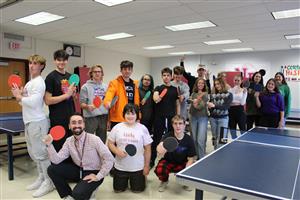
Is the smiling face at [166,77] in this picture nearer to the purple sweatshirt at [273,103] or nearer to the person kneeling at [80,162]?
the person kneeling at [80,162]

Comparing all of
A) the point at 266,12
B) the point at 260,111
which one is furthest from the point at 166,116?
the point at 266,12

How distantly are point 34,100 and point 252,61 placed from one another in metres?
9.33

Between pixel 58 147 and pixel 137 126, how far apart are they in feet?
2.93

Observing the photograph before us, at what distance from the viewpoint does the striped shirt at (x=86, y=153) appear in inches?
91.0

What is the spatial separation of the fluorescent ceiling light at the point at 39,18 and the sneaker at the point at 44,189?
3677 mm

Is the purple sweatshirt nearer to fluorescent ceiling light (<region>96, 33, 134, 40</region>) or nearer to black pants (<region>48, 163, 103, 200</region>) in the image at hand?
black pants (<region>48, 163, 103, 200</region>)

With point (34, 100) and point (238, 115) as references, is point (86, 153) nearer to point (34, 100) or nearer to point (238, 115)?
point (34, 100)

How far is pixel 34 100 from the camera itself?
8.21 feet

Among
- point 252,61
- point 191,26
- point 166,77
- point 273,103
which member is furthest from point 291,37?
point 166,77

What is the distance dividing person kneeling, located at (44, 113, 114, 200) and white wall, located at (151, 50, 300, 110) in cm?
907

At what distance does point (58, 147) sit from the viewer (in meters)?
2.69

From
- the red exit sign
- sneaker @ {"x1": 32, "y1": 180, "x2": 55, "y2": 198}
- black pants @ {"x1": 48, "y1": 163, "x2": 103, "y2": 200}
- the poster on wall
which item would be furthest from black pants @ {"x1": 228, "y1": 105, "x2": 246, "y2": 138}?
the poster on wall

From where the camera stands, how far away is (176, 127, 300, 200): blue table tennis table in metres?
1.31

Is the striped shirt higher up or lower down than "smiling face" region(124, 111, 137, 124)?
lower down
